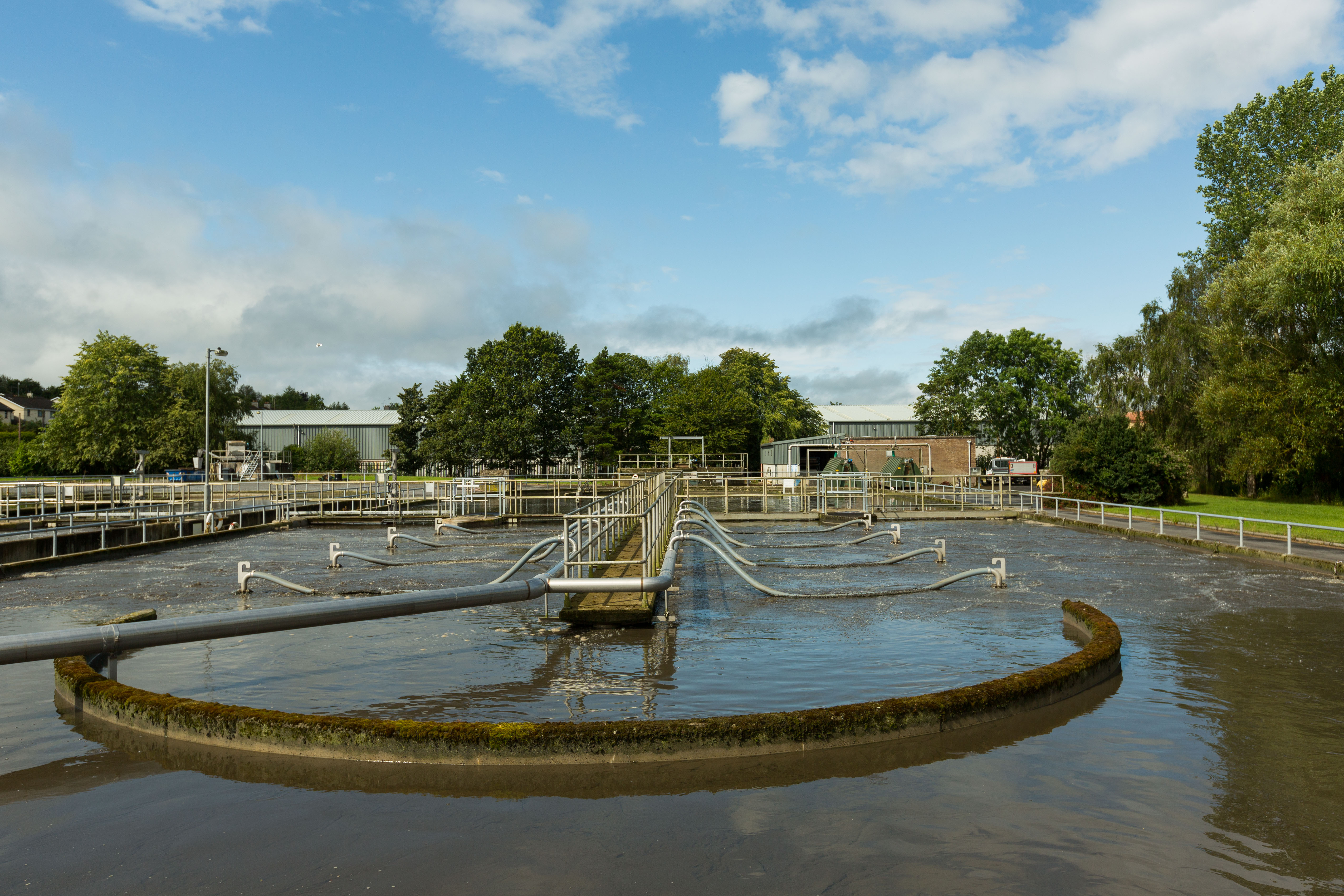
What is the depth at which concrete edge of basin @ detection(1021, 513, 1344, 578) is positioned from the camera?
18469mm

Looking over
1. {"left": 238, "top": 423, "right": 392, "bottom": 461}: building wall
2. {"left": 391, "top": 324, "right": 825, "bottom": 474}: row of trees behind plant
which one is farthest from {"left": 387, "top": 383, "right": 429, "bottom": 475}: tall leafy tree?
{"left": 238, "top": 423, "right": 392, "bottom": 461}: building wall

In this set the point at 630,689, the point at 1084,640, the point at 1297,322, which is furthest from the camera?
the point at 1297,322

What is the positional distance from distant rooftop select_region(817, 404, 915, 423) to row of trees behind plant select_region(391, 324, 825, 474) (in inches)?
126

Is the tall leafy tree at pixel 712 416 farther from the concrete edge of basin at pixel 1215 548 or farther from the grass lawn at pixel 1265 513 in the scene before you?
the concrete edge of basin at pixel 1215 548

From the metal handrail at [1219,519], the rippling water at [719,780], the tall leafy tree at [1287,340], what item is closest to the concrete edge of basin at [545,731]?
the rippling water at [719,780]

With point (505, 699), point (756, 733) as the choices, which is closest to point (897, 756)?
point (756, 733)

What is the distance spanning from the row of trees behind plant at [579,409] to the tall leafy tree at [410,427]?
126mm

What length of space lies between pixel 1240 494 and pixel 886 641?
164 ft

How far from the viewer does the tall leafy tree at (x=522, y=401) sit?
78250 mm

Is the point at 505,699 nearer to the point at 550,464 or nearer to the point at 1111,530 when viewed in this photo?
the point at 1111,530

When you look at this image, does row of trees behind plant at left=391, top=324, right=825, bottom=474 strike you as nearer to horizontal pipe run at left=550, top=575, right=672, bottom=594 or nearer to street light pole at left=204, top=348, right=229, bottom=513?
street light pole at left=204, top=348, right=229, bottom=513

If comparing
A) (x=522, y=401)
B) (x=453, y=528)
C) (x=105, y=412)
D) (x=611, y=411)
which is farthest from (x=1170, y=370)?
(x=105, y=412)

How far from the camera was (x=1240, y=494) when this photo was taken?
50.7 meters

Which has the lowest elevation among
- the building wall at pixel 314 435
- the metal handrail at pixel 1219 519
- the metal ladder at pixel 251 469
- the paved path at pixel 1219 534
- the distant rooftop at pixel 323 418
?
the paved path at pixel 1219 534
